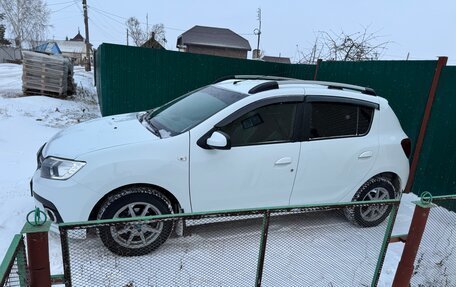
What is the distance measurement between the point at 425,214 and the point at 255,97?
71.1 inches

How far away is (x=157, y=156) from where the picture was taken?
9.77ft

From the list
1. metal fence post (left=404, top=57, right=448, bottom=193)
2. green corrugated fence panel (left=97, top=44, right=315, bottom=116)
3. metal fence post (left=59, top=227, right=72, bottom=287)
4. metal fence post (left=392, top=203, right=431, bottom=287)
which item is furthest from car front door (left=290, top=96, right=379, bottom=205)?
green corrugated fence panel (left=97, top=44, right=315, bottom=116)

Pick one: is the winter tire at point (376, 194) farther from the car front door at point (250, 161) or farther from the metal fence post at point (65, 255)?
the metal fence post at point (65, 255)

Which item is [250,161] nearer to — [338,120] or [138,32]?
[338,120]

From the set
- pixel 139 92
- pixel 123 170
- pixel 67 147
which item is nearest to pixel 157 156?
pixel 123 170

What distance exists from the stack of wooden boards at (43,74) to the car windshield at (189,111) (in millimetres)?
8497

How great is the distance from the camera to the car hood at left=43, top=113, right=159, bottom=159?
9.82 feet

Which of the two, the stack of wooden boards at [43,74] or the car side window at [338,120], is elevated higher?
the car side window at [338,120]

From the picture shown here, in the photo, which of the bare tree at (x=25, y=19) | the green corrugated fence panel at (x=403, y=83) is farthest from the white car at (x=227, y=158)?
the bare tree at (x=25, y=19)

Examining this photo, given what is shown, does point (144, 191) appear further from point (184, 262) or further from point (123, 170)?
point (184, 262)

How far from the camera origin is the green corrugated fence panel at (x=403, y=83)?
190 inches

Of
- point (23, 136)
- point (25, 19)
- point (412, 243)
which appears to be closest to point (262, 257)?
point (412, 243)

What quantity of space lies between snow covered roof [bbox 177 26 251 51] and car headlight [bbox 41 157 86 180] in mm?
39880

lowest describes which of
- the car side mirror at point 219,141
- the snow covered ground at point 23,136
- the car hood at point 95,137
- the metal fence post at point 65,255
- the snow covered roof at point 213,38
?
the snow covered ground at point 23,136
